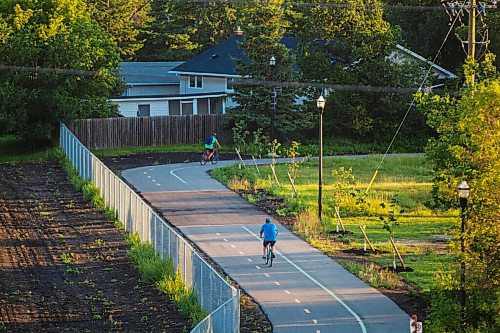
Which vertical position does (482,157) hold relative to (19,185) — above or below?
above

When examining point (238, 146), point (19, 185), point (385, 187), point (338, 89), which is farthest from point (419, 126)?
point (19, 185)

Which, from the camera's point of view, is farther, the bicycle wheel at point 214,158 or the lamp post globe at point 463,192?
the bicycle wheel at point 214,158

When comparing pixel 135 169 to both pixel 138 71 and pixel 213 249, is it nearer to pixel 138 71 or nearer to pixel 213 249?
pixel 213 249

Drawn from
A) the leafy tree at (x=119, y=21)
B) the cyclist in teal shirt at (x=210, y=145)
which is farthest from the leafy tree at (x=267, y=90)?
the leafy tree at (x=119, y=21)

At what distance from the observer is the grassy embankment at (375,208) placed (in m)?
29.5

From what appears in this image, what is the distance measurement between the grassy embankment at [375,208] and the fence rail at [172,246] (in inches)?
198

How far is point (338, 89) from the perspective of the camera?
5500cm

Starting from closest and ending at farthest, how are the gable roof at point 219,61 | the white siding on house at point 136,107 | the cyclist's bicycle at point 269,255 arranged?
1. the cyclist's bicycle at point 269,255
2. the white siding on house at point 136,107
3. the gable roof at point 219,61

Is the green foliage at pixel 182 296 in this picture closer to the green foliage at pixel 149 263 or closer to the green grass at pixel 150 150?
the green foliage at pixel 149 263

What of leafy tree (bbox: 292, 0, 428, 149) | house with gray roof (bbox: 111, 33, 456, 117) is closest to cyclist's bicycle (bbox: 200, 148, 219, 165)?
leafy tree (bbox: 292, 0, 428, 149)

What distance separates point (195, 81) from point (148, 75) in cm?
480

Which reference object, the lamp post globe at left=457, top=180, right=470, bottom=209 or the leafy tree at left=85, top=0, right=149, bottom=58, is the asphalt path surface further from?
the leafy tree at left=85, top=0, right=149, bottom=58

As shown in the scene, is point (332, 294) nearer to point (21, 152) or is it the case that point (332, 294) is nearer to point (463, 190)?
point (463, 190)

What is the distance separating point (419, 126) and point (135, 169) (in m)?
17.1
